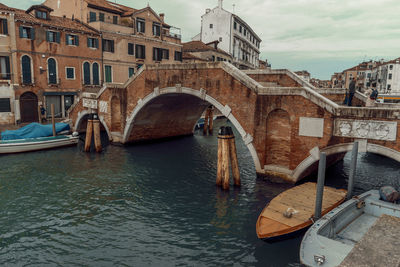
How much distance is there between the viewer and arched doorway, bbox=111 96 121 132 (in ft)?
76.6

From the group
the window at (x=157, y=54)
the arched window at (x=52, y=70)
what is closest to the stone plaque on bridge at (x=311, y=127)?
the arched window at (x=52, y=70)

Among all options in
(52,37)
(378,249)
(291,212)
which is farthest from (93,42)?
(378,249)

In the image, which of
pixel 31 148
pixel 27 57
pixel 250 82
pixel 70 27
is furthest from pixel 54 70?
pixel 250 82

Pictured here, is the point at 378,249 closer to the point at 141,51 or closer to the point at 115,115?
the point at 115,115

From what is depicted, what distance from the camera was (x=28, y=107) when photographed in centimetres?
2792

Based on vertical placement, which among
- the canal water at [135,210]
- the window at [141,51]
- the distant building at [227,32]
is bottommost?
the canal water at [135,210]

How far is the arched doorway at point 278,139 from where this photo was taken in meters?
14.2

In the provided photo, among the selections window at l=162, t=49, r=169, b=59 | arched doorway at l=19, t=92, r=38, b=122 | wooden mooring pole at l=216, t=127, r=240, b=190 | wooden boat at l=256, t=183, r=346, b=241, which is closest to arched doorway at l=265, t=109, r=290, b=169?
wooden mooring pole at l=216, t=127, r=240, b=190

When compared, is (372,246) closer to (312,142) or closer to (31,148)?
(312,142)

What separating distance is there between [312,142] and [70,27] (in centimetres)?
2687

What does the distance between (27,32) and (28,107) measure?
690 cm

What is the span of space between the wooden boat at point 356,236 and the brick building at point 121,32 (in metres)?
29.6

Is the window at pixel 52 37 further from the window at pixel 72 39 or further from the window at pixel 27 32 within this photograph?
the window at pixel 27 32

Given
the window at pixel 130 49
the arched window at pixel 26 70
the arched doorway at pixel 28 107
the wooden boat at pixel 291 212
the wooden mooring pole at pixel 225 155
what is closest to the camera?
the wooden boat at pixel 291 212
